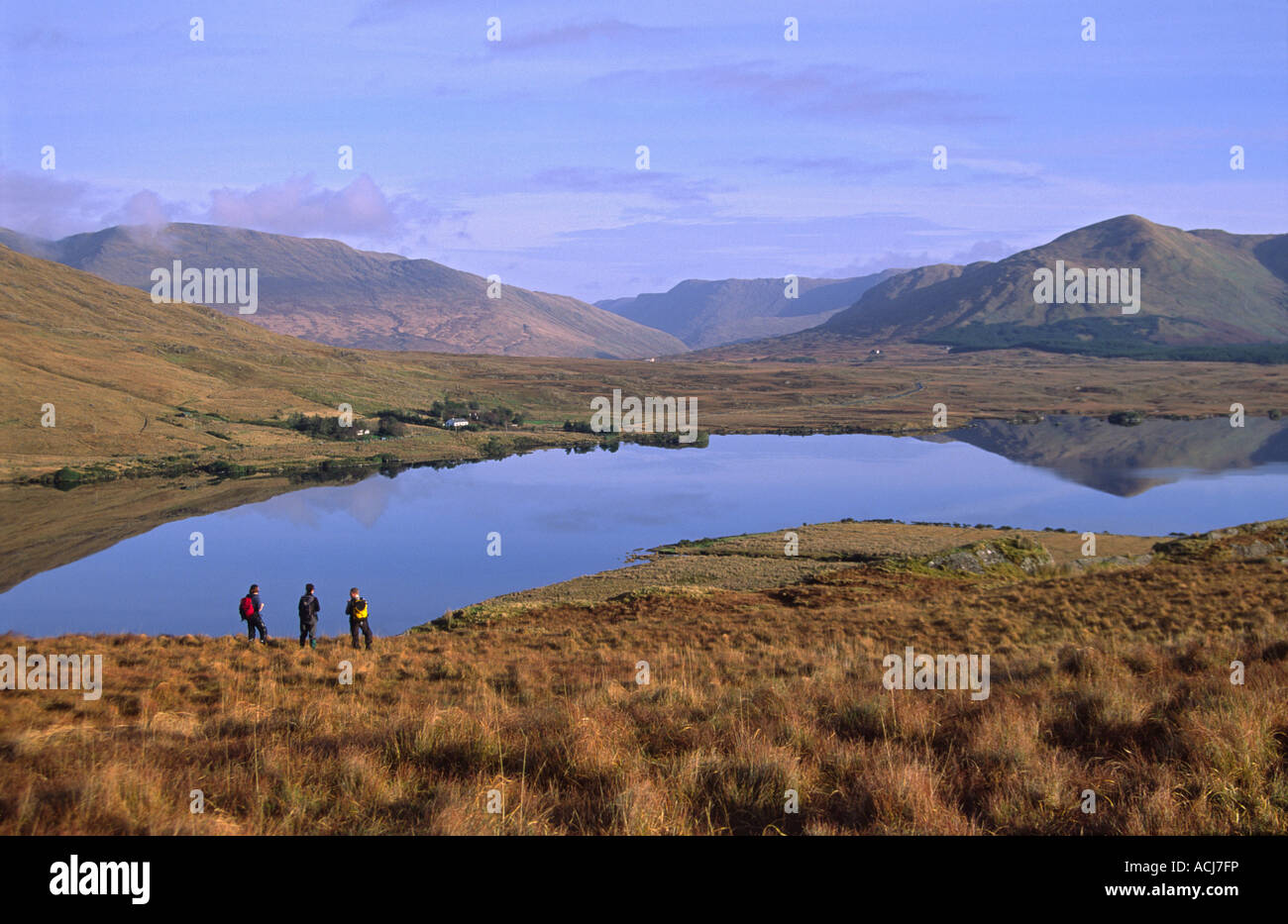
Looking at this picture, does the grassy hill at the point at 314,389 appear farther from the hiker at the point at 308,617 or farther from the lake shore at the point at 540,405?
the hiker at the point at 308,617

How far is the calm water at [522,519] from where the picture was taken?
39.3 metres

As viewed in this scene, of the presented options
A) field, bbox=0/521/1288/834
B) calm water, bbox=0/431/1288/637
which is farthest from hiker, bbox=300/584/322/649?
calm water, bbox=0/431/1288/637

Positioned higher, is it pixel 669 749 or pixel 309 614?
pixel 669 749

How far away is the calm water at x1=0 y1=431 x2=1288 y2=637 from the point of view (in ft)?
A: 129

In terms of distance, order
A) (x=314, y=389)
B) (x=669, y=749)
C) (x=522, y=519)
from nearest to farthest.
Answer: (x=669, y=749) < (x=522, y=519) < (x=314, y=389)

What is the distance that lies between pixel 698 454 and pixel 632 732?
292 ft

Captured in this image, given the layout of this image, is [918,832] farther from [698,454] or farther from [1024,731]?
[698,454]

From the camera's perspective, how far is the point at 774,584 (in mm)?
37312

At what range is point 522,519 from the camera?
6078 centimetres

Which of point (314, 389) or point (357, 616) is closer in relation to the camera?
Result: point (357, 616)

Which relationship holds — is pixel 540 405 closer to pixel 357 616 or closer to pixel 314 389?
pixel 314 389

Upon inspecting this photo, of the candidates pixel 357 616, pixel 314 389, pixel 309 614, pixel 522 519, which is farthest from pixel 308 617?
pixel 314 389

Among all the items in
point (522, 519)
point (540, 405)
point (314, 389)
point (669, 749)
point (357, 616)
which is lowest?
point (522, 519)
